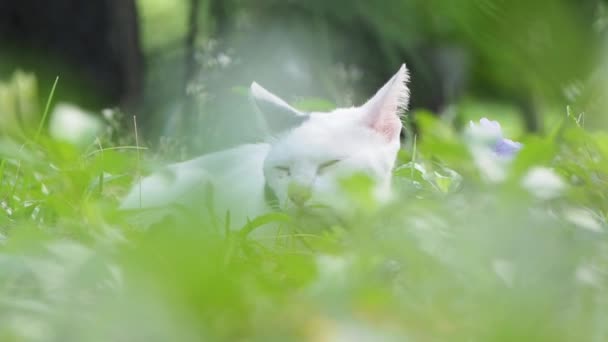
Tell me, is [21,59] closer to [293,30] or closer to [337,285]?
[293,30]

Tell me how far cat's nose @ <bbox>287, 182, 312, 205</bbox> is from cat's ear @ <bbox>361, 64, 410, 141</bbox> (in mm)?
229

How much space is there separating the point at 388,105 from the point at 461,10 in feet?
3.23

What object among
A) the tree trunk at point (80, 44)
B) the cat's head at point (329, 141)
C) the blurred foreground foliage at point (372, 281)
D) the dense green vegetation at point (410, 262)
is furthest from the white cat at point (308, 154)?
the tree trunk at point (80, 44)

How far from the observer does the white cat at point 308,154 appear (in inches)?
57.1

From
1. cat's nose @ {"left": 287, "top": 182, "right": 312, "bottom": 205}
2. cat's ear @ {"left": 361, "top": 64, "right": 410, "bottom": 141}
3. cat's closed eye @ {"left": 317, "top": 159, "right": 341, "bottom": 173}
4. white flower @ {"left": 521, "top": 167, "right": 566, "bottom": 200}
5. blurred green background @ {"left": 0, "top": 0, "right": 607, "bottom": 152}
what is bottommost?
white flower @ {"left": 521, "top": 167, "right": 566, "bottom": 200}

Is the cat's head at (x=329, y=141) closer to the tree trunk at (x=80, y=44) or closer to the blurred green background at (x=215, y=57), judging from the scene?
the blurred green background at (x=215, y=57)

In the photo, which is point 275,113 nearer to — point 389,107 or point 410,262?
point 389,107

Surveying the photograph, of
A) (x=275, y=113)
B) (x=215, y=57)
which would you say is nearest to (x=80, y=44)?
(x=215, y=57)

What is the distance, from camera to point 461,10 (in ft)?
1.87

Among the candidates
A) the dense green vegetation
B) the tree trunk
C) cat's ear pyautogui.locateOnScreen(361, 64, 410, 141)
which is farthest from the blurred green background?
the dense green vegetation

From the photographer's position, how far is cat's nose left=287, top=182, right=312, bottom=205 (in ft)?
4.54

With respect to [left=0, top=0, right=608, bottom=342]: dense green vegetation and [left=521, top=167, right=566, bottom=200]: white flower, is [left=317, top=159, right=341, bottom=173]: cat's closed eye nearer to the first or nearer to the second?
[left=0, top=0, right=608, bottom=342]: dense green vegetation

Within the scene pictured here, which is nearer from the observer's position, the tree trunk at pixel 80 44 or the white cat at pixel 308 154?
the white cat at pixel 308 154

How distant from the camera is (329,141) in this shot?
151 cm
